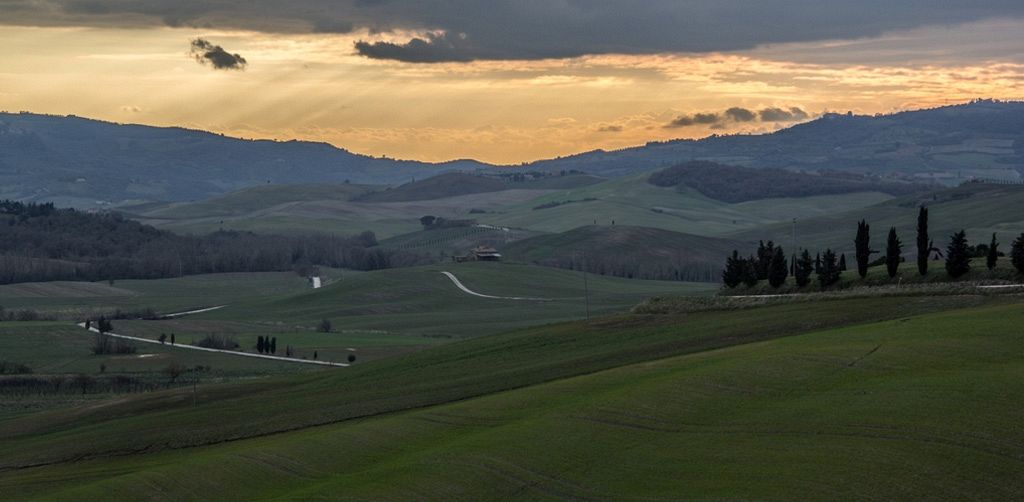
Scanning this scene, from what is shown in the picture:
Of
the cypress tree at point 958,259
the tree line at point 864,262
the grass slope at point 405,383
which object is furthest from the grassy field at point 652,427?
the tree line at point 864,262

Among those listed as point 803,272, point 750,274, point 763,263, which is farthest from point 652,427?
point 763,263

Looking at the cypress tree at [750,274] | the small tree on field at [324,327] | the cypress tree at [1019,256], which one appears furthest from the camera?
the small tree on field at [324,327]

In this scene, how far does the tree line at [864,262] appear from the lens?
89625mm

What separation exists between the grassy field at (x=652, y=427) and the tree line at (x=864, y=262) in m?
6.86

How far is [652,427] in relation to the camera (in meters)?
55.1

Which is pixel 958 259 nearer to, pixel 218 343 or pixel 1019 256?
pixel 1019 256

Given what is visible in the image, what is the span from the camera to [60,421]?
89625 millimetres

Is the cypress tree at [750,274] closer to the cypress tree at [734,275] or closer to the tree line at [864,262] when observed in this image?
the tree line at [864,262]

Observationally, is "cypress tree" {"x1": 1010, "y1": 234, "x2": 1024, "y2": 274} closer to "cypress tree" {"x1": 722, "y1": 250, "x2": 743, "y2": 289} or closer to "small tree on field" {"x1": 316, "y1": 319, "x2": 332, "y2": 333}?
"cypress tree" {"x1": 722, "y1": 250, "x2": 743, "y2": 289}

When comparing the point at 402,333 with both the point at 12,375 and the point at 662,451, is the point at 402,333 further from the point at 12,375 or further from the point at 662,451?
the point at 662,451

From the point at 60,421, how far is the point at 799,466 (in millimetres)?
56467

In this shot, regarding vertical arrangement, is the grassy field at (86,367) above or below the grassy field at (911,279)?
below

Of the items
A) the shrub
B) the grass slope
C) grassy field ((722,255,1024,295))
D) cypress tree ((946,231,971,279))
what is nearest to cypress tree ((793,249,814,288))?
grassy field ((722,255,1024,295))

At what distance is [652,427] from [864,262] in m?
47.6
